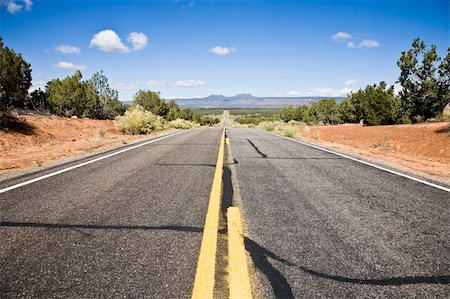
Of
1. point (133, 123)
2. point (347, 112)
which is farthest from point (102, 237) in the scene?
point (347, 112)

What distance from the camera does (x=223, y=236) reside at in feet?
9.97

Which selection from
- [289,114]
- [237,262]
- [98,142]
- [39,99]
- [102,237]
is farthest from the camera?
[289,114]

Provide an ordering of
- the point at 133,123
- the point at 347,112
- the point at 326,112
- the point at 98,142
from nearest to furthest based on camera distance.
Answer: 1. the point at 98,142
2. the point at 133,123
3. the point at 347,112
4. the point at 326,112

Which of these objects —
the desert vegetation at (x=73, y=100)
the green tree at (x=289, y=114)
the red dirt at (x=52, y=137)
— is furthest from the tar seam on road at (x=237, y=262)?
the green tree at (x=289, y=114)

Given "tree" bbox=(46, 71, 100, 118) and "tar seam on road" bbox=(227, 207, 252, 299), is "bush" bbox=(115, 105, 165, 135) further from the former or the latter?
"tar seam on road" bbox=(227, 207, 252, 299)

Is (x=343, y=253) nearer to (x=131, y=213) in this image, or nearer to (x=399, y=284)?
(x=399, y=284)

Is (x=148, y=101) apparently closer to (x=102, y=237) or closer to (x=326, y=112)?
(x=326, y=112)

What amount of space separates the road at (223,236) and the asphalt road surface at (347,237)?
0.01 meters

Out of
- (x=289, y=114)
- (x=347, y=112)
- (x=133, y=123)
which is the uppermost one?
(x=347, y=112)

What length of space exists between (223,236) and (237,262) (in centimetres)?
53

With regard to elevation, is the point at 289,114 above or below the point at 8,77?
below

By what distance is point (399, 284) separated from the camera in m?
2.30

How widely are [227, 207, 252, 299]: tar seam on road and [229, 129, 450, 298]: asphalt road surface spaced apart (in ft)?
0.32

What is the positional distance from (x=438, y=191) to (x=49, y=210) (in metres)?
5.86
